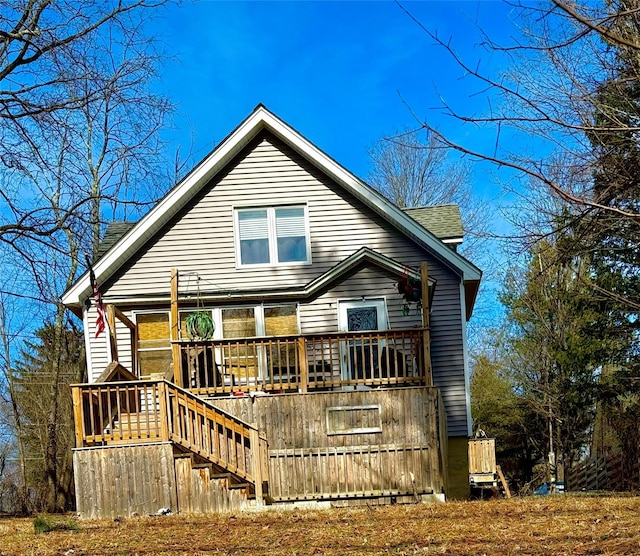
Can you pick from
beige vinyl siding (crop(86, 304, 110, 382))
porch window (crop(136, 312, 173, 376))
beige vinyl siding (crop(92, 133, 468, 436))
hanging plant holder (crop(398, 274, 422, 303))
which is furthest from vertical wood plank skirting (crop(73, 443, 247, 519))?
hanging plant holder (crop(398, 274, 422, 303))

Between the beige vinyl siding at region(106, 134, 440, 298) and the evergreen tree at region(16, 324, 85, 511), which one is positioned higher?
the beige vinyl siding at region(106, 134, 440, 298)

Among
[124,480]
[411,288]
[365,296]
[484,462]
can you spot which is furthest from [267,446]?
[484,462]

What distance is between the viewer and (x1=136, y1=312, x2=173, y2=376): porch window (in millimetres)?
14906

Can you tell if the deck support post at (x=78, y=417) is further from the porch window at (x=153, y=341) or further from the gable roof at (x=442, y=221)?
the gable roof at (x=442, y=221)

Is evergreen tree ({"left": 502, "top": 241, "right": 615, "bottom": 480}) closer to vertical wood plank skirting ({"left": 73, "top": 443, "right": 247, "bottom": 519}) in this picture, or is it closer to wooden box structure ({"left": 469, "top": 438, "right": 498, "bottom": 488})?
wooden box structure ({"left": 469, "top": 438, "right": 498, "bottom": 488})

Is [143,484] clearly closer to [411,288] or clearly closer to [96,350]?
[96,350]

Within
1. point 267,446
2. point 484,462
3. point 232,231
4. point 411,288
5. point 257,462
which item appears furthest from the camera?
point 484,462

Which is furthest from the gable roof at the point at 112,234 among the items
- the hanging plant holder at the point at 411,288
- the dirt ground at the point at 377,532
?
the dirt ground at the point at 377,532

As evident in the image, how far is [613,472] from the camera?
19969 millimetres

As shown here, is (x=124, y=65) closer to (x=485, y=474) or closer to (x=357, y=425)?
(x=357, y=425)

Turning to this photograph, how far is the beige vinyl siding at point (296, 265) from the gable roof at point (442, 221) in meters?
1.18

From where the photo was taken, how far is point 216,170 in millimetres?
15094

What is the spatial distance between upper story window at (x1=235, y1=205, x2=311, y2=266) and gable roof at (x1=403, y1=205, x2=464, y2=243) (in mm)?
3060

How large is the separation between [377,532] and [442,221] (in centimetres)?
1014
